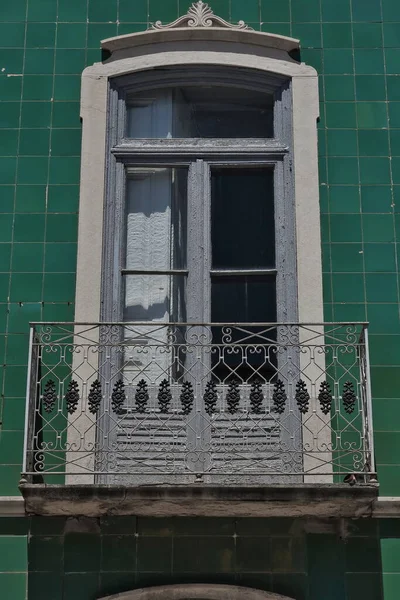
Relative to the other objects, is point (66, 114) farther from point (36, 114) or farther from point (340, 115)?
point (340, 115)

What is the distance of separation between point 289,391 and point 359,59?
272 cm

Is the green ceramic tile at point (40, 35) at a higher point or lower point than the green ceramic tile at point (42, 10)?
lower

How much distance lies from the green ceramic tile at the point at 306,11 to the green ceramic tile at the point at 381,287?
214cm

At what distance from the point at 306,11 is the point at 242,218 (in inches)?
68.6

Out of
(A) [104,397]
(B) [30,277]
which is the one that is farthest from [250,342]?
(B) [30,277]

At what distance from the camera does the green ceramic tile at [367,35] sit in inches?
380

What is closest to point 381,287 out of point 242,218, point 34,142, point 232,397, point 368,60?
point 242,218

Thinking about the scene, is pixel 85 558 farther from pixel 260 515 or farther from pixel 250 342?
pixel 250 342

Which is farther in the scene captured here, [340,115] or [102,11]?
[102,11]

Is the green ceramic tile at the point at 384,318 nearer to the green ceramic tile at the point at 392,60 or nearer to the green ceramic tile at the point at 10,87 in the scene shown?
the green ceramic tile at the point at 392,60

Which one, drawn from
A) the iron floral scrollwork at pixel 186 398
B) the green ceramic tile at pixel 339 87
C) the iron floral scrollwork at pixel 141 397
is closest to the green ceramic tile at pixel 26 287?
the iron floral scrollwork at pixel 141 397

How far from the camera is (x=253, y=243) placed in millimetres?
9297

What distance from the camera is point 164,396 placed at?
27.0 ft

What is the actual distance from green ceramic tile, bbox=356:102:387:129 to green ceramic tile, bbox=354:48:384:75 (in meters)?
0.28
